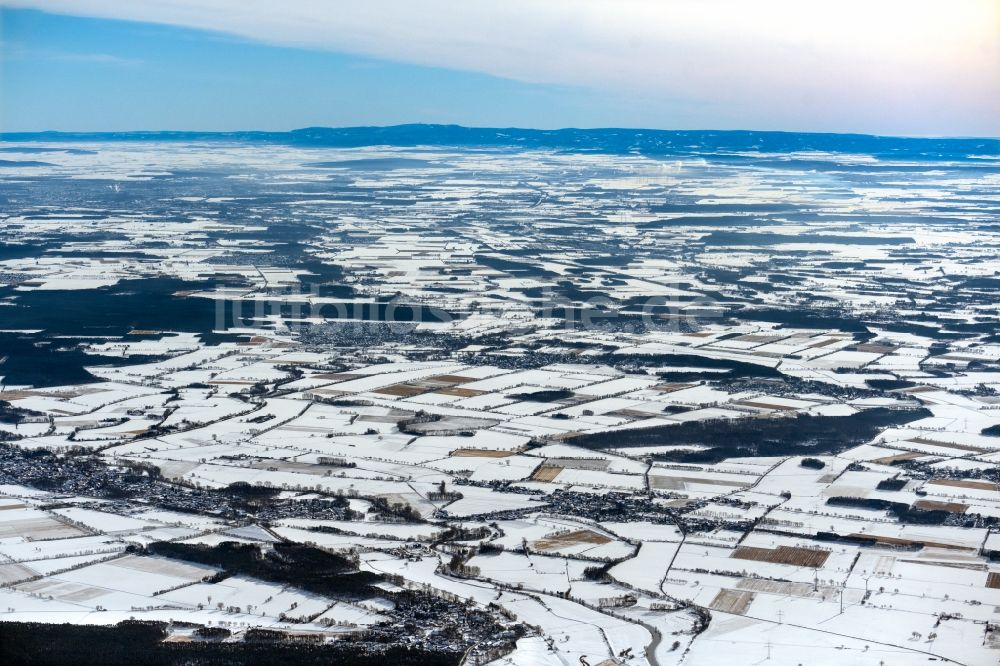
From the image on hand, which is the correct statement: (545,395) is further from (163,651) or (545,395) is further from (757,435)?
(163,651)

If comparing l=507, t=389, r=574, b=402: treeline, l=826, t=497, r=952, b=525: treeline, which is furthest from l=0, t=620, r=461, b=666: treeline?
l=507, t=389, r=574, b=402: treeline

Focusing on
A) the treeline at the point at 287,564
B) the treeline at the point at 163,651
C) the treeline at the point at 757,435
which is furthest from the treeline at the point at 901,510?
the treeline at the point at 163,651

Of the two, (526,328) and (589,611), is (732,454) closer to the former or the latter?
(589,611)

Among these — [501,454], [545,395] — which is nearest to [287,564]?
[501,454]

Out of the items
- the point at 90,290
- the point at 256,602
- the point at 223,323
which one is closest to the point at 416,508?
the point at 256,602

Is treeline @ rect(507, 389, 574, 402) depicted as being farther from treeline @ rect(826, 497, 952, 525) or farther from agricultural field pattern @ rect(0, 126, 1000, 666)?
treeline @ rect(826, 497, 952, 525)

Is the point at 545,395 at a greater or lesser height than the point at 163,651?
greater

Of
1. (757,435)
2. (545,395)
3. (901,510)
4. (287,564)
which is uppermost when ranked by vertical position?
(901,510)
